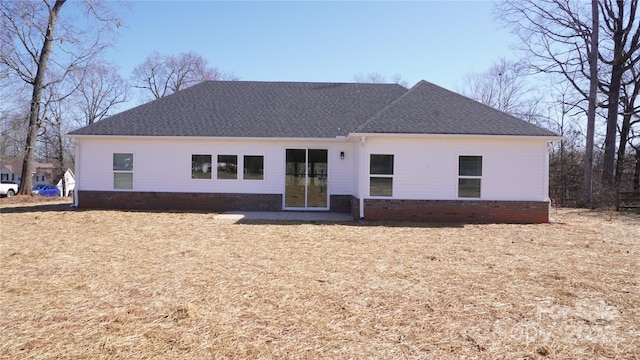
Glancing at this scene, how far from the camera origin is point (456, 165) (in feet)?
39.9

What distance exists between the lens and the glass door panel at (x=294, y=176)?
47.2 ft

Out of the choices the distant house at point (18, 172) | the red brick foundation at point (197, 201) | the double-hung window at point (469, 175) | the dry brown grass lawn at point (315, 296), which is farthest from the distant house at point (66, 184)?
the double-hung window at point (469, 175)

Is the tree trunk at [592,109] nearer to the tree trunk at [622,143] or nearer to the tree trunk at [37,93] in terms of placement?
the tree trunk at [622,143]

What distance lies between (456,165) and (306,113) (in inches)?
258

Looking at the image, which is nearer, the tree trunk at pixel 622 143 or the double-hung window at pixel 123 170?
the double-hung window at pixel 123 170

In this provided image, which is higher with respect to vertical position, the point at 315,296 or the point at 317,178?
the point at 317,178

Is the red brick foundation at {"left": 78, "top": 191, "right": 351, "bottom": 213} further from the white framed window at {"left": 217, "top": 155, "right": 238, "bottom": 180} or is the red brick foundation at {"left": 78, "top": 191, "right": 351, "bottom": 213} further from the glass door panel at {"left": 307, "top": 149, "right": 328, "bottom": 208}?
the white framed window at {"left": 217, "top": 155, "right": 238, "bottom": 180}

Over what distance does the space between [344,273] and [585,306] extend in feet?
10.6

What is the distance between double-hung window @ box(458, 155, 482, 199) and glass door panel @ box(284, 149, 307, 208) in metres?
5.42

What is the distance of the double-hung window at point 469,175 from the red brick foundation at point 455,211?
285 millimetres

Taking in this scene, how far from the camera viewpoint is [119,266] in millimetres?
6496

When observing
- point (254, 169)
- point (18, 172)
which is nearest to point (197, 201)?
point (254, 169)

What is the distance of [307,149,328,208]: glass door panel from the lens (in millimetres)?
14383

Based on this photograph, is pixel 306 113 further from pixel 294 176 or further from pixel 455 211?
pixel 455 211
